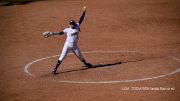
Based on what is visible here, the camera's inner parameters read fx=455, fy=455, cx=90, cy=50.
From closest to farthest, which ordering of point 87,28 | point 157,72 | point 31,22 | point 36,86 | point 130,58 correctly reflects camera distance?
point 36,86
point 157,72
point 130,58
point 87,28
point 31,22

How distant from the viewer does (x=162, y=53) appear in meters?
20.8

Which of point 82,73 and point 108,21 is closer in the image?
point 82,73

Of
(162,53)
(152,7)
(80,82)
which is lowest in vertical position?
(152,7)

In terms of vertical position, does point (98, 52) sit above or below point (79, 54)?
below

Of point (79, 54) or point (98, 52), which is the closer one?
point (79, 54)

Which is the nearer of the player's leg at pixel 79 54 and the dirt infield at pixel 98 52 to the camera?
the dirt infield at pixel 98 52

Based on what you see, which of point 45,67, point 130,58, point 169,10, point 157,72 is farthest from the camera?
point 169,10

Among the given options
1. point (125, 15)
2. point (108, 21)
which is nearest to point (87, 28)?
point (108, 21)

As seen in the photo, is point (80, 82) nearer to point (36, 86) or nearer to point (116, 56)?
point (36, 86)

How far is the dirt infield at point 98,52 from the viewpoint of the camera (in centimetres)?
1518

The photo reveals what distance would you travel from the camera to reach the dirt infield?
1518 cm

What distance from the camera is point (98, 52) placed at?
21.4 m

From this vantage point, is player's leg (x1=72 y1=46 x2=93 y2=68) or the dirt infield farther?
player's leg (x1=72 y1=46 x2=93 y2=68)

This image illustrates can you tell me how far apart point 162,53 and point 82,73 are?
503cm
